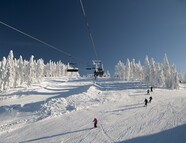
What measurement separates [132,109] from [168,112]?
6011 mm

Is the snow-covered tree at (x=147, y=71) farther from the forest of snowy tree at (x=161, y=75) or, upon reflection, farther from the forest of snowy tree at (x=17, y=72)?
the forest of snowy tree at (x=17, y=72)

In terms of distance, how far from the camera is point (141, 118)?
86.1ft

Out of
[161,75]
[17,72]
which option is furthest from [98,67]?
[17,72]

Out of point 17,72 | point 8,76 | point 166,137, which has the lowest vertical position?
point 166,137

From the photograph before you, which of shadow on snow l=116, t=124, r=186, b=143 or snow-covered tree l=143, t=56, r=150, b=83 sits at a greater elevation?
snow-covered tree l=143, t=56, r=150, b=83

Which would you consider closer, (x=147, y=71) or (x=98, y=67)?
(x=98, y=67)

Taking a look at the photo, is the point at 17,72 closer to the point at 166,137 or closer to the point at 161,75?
the point at 161,75

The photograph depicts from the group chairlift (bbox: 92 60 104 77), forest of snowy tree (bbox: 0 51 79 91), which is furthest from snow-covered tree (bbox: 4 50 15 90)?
chairlift (bbox: 92 60 104 77)

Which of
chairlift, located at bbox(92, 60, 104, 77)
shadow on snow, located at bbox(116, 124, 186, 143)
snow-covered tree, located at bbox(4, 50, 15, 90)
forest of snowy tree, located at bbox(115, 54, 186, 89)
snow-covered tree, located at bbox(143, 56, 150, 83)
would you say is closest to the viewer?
shadow on snow, located at bbox(116, 124, 186, 143)

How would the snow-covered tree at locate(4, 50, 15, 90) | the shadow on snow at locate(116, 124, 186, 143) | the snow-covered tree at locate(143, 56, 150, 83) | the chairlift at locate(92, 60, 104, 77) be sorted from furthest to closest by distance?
the snow-covered tree at locate(143, 56, 150, 83)
the snow-covered tree at locate(4, 50, 15, 90)
the chairlift at locate(92, 60, 104, 77)
the shadow on snow at locate(116, 124, 186, 143)

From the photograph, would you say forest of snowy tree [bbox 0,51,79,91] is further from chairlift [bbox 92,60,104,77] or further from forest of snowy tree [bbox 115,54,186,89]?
forest of snowy tree [bbox 115,54,186,89]

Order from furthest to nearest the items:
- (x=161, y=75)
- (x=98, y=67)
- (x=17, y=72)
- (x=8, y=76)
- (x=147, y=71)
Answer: (x=17, y=72) → (x=147, y=71) → (x=161, y=75) → (x=8, y=76) → (x=98, y=67)

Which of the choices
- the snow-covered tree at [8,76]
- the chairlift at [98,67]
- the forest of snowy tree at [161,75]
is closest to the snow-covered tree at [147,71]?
the forest of snowy tree at [161,75]

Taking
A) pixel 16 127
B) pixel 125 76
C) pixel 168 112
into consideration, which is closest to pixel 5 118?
pixel 16 127
